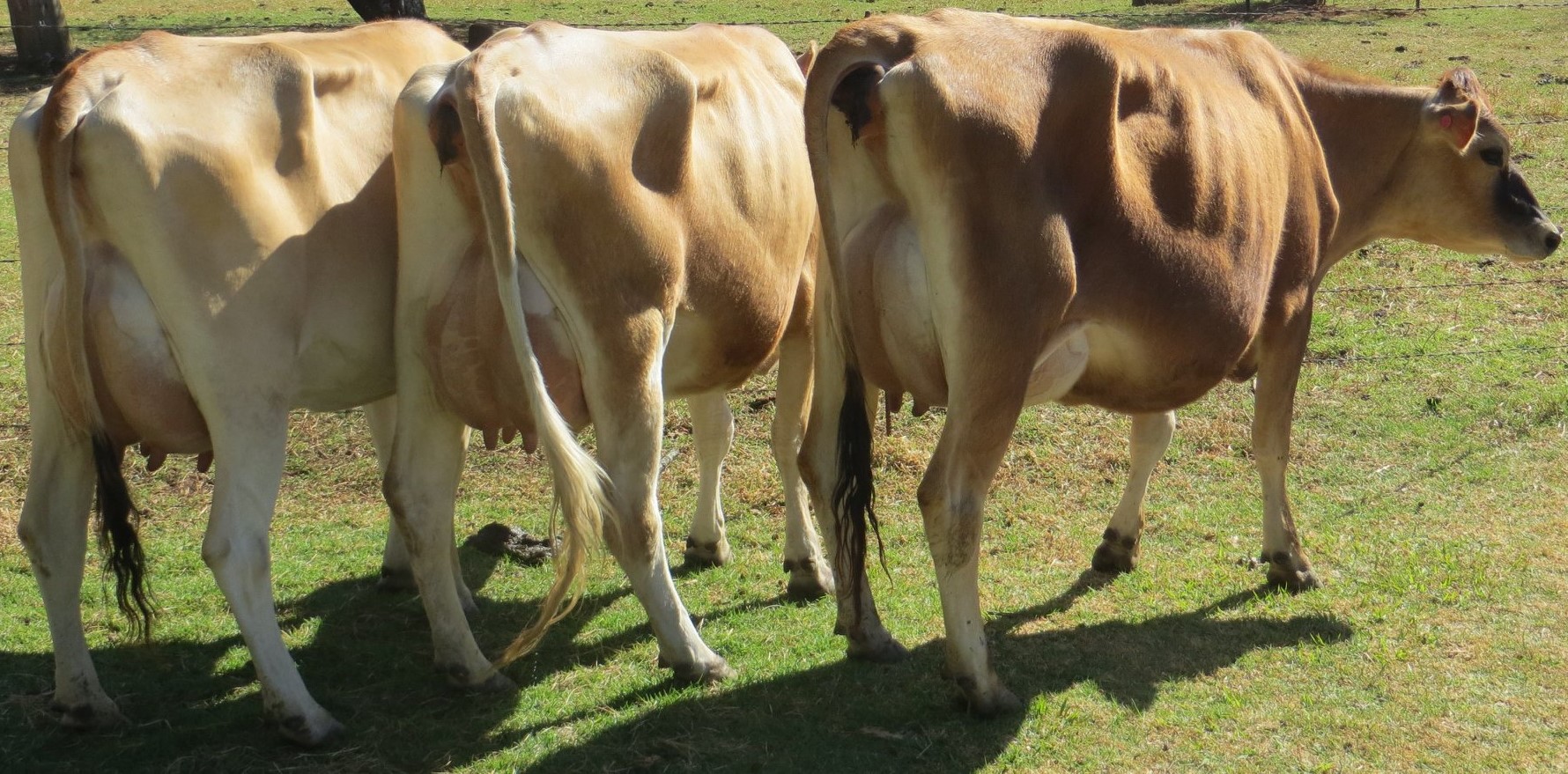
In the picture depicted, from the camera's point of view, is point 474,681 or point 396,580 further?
point 396,580

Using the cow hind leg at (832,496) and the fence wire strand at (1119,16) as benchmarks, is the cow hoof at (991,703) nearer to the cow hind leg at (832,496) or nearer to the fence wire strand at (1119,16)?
the cow hind leg at (832,496)

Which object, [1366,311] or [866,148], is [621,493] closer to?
[866,148]

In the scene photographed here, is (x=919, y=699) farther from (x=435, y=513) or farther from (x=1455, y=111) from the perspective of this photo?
(x=1455, y=111)

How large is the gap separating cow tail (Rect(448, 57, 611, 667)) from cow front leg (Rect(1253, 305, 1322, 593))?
2694 mm

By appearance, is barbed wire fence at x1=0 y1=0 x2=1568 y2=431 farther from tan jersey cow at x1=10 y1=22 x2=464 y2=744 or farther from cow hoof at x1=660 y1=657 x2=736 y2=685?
cow hoof at x1=660 y1=657 x2=736 y2=685

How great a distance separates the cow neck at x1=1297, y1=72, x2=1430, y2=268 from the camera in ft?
18.6

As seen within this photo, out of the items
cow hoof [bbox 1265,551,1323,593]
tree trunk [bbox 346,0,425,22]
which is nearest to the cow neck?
cow hoof [bbox 1265,551,1323,593]

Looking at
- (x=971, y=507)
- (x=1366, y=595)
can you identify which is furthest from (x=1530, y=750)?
(x=971, y=507)

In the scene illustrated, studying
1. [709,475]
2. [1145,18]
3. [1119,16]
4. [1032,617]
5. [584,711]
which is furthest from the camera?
[1119,16]

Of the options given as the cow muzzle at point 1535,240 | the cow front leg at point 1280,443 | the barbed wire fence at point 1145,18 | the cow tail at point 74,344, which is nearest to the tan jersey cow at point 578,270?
the cow tail at point 74,344

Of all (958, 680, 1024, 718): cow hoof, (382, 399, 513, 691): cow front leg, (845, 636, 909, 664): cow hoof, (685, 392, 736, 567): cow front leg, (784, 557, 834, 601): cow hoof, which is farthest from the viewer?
(685, 392, 736, 567): cow front leg

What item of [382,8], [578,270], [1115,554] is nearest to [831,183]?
[578,270]

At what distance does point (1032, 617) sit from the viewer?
211 inches

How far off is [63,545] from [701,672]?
2.04 meters
